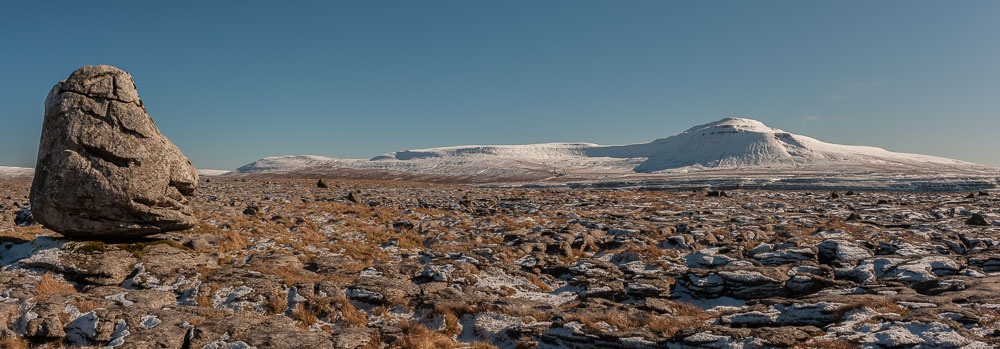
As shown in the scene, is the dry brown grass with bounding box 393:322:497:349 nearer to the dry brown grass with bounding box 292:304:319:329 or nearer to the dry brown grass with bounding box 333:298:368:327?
the dry brown grass with bounding box 333:298:368:327

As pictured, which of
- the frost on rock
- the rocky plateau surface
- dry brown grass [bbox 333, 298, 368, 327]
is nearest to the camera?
the frost on rock

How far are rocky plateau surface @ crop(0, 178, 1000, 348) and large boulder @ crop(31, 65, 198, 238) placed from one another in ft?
3.36

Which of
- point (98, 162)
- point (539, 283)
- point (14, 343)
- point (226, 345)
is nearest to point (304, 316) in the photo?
Result: point (226, 345)

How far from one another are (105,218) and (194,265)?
126 inches

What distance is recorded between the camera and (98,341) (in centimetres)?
943

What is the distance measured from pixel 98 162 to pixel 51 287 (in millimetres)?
4134

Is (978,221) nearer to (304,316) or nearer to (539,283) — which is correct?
(539,283)

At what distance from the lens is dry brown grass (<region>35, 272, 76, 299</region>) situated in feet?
38.4

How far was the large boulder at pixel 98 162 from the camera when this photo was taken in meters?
13.6

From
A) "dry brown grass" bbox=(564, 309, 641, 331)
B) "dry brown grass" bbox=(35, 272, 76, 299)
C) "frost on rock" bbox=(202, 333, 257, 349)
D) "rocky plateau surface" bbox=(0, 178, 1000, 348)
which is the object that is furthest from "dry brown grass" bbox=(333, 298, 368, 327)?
"dry brown grass" bbox=(35, 272, 76, 299)

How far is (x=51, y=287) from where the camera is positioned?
12055 millimetres

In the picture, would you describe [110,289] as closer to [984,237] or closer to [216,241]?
[216,241]

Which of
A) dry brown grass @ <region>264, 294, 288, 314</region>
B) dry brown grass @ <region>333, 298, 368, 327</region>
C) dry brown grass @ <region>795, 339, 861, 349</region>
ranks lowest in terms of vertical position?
dry brown grass @ <region>333, 298, 368, 327</region>

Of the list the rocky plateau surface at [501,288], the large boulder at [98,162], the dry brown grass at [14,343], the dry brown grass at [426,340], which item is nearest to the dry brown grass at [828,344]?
the rocky plateau surface at [501,288]
